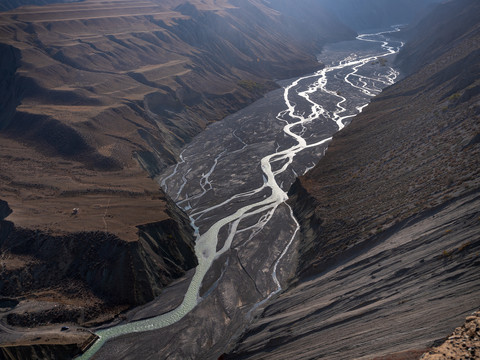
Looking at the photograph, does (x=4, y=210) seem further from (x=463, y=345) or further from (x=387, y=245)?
(x=463, y=345)

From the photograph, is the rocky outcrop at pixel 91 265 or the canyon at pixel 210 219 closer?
the canyon at pixel 210 219

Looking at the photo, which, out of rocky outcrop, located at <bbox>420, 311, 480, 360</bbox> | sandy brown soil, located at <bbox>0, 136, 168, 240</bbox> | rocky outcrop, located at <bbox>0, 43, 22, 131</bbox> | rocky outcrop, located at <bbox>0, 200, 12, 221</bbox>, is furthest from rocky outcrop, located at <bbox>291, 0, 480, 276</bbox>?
rocky outcrop, located at <bbox>0, 43, 22, 131</bbox>

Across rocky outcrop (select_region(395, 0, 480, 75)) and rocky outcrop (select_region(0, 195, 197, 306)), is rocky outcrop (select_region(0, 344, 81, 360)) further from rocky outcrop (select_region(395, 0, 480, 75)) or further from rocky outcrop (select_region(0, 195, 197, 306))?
rocky outcrop (select_region(395, 0, 480, 75))

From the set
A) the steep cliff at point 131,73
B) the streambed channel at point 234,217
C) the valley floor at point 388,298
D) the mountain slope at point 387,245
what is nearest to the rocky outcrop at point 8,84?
the steep cliff at point 131,73

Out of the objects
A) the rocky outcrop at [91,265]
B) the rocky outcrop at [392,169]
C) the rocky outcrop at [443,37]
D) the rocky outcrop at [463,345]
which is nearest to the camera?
the rocky outcrop at [463,345]

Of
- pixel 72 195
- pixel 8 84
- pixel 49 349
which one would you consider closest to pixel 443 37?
pixel 72 195

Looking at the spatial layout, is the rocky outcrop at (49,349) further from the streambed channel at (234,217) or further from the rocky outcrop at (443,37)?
the rocky outcrop at (443,37)
